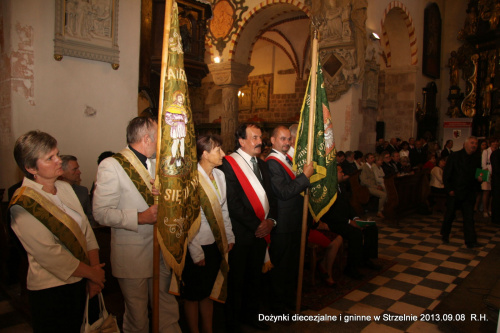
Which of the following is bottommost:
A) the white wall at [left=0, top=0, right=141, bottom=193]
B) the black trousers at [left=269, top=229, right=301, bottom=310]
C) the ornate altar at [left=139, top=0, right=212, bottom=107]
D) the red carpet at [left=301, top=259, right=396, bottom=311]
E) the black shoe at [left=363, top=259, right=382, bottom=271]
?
the red carpet at [left=301, top=259, right=396, bottom=311]

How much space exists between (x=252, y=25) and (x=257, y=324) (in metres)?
9.61

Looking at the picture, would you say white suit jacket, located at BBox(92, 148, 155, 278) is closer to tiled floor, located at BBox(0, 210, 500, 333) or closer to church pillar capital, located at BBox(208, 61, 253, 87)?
tiled floor, located at BBox(0, 210, 500, 333)

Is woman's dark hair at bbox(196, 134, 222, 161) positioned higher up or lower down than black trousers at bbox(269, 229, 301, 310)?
higher up

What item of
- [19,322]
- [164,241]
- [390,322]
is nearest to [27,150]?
[164,241]

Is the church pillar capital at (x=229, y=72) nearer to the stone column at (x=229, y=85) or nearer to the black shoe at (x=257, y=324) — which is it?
the stone column at (x=229, y=85)

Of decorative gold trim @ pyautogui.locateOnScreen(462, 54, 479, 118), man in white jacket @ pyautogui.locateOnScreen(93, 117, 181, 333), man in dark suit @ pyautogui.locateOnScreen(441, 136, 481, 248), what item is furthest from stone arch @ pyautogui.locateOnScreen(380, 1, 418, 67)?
man in white jacket @ pyautogui.locateOnScreen(93, 117, 181, 333)

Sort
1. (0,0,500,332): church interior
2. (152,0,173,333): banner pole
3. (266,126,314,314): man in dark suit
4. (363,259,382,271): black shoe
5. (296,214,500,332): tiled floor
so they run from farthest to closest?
1. (363,259,382,271): black shoe
2. (0,0,500,332): church interior
3. (296,214,500,332): tiled floor
4. (266,126,314,314): man in dark suit
5. (152,0,173,333): banner pole

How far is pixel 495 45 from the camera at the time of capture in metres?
12.7

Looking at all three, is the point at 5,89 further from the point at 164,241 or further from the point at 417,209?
the point at 417,209

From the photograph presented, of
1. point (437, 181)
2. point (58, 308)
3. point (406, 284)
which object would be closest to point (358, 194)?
point (437, 181)

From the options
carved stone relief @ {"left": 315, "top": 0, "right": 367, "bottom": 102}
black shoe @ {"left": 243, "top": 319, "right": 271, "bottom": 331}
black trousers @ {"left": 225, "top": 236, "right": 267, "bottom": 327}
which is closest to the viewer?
black trousers @ {"left": 225, "top": 236, "right": 267, "bottom": 327}

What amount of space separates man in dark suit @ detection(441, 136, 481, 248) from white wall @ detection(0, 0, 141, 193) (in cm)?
455

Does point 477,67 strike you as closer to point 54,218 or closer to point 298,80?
point 298,80

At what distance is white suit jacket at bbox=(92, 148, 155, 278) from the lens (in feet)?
6.59
